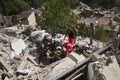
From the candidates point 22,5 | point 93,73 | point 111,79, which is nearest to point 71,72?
point 93,73

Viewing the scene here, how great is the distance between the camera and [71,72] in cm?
1155

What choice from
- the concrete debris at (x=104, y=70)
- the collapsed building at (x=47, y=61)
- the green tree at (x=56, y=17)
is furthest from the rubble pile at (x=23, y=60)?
the green tree at (x=56, y=17)

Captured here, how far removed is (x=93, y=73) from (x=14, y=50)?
997 centimetres

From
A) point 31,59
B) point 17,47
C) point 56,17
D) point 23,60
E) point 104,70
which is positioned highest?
point 104,70

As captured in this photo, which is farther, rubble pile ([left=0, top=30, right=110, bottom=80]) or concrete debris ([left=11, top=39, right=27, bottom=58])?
concrete debris ([left=11, top=39, right=27, bottom=58])

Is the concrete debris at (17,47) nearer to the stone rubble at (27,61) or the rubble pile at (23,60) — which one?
the rubble pile at (23,60)

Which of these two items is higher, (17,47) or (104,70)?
(104,70)

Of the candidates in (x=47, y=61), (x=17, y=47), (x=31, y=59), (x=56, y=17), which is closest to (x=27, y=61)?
(x=31, y=59)

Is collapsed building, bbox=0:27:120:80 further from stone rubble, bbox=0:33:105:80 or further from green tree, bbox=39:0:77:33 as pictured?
green tree, bbox=39:0:77:33

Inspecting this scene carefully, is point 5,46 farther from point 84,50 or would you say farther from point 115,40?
point 115,40

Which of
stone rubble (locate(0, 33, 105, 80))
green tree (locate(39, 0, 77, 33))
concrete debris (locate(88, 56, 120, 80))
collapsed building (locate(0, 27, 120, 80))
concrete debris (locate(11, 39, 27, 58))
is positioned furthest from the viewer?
green tree (locate(39, 0, 77, 33))

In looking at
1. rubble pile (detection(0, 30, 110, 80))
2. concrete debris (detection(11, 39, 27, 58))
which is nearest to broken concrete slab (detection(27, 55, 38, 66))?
rubble pile (detection(0, 30, 110, 80))

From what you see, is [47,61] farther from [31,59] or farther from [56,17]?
[56,17]

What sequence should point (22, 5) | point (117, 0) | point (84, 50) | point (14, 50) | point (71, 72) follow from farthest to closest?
point (117, 0) → point (22, 5) → point (14, 50) → point (84, 50) → point (71, 72)
